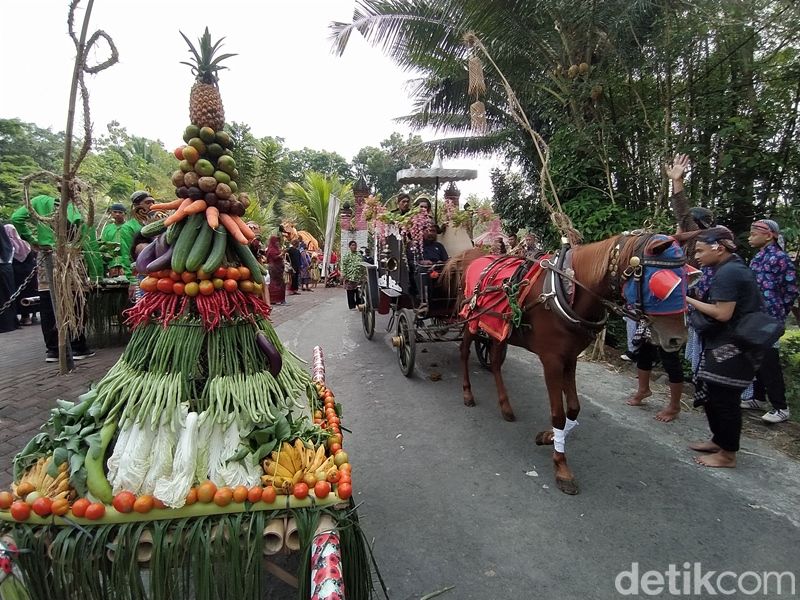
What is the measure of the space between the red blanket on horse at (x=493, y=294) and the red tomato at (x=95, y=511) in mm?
2819

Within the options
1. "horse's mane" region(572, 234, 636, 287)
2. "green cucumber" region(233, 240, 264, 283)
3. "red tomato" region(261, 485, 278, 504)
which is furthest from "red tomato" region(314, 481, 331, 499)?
"horse's mane" region(572, 234, 636, 287)

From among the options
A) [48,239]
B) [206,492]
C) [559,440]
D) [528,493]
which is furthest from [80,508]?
[48,239]

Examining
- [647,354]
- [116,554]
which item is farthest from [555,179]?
[116,554]

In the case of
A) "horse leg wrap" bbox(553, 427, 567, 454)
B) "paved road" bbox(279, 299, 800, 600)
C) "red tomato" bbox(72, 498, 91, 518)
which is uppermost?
"red tomato" bbox(72, 498, 91, 518)

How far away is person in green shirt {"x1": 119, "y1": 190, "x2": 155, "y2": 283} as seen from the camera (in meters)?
4.08

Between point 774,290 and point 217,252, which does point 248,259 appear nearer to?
point 217,252

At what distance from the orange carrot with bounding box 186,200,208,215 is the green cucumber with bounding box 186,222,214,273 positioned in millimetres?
61

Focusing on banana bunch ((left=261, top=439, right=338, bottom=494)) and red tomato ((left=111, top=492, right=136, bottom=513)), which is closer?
red tomato ((left=111, top=492, right=136, bottom=513))

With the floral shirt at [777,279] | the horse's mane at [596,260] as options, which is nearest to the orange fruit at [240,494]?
the horse's mane at [596,260]

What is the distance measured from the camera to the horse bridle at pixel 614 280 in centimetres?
249

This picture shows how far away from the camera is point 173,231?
165 cm

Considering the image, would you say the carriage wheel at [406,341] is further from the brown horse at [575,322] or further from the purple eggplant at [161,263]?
the purple eggplant at [161,263]

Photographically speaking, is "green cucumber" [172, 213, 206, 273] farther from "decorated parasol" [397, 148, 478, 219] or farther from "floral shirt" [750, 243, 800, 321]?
"floral shirt" [750, 243, 800, 321]
